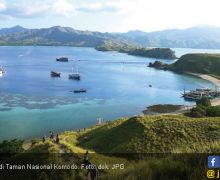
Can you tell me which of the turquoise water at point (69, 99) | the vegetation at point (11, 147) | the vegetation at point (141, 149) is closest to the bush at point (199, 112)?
the turquoise water at point (69, 99)

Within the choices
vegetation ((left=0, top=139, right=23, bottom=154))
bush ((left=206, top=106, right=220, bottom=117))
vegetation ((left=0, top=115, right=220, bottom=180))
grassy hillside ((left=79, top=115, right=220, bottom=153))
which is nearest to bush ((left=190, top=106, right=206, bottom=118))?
bush ((left=206, top=106, right=220, bottom=117))

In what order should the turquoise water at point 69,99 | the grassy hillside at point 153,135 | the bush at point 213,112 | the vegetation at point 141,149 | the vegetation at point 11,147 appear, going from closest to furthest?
the vegetation at point 141,149
the grassy hillside at point 153,135
the vegetation at point 11,147
the bush at point 213,112
the turquoise water at point 69,99

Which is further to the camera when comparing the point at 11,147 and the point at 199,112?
the point at 199,112

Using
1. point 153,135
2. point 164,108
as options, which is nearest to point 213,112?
point 164,108

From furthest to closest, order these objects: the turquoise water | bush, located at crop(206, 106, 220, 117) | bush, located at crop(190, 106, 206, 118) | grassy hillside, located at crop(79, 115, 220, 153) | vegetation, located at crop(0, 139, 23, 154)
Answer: the turquoise water → bush, located at crop(190, 106, 206, 118) → bush, located at crop(206, 106, 220, 117) → vegetation, located at crop(0, 139, 23, 154) → grassy hillside, located at crop(79, 115, 220, 153)

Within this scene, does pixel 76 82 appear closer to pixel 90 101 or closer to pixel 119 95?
pixel 119 95

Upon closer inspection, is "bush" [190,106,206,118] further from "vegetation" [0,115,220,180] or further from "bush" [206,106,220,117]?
"vegetation" [0,115,220,180]

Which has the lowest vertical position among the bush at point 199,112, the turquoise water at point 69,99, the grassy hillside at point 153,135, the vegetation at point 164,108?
the vegetation at point 164,108

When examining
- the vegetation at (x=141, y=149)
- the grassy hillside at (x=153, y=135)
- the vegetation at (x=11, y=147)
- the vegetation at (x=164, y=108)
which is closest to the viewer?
the vegetation at (x=141, y=149)

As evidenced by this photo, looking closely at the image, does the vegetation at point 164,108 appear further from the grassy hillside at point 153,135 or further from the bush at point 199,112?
the grassy hillside at point 153,135

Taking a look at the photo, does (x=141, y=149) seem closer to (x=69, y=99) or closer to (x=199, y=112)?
(x=199, y=112)

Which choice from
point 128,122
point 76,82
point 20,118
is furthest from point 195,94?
point 128,122
